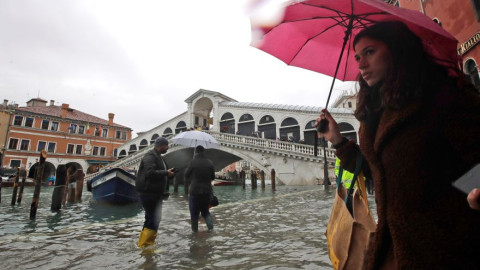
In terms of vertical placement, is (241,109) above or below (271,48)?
above

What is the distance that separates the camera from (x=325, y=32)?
222cm

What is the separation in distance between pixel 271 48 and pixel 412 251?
1.98m

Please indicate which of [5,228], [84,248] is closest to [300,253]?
[84,248]

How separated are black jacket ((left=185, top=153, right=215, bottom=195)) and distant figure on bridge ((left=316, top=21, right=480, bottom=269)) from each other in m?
3.85

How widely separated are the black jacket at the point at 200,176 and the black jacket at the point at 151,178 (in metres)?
0.80

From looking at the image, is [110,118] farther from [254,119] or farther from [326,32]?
[326,32]

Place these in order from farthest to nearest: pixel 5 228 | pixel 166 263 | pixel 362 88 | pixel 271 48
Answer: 1. pixel 5 228
2. pixel 166 263
3. pixel 271 48
4. pixel 362 88

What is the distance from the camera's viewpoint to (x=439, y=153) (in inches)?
37.8

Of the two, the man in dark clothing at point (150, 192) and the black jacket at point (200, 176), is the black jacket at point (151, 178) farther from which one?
the black jacket at point (200, 176)

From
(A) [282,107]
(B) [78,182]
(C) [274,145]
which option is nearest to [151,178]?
(B) [78,182]

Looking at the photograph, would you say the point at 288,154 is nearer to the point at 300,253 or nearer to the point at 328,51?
the point at 300,253

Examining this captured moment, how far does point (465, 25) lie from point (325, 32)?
10744 millimetres

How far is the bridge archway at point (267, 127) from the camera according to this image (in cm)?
2628

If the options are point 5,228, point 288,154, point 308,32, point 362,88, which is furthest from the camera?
point 288,154
